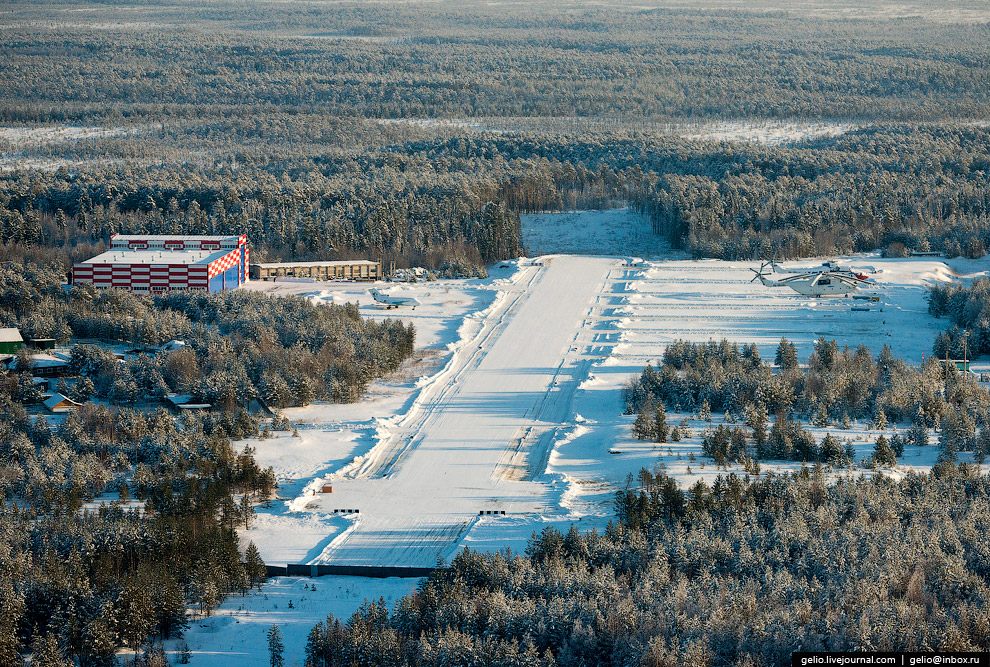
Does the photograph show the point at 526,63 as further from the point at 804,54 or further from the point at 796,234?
the point at 796,234

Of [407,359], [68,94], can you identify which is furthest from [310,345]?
[68,94]

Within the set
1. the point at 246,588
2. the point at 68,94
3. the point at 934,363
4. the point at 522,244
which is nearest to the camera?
the point at 246,588

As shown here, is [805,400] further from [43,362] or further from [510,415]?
→ [43,362]

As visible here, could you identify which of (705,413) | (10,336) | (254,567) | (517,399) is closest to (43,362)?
(10,336)

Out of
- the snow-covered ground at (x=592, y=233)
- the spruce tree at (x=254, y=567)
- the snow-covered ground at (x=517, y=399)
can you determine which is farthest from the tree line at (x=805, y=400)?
the snow-covered ground at (x=592, y=233)

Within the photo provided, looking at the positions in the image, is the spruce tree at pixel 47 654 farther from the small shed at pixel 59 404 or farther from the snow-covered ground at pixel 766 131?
the snow-covered ground at pixel 766 131
